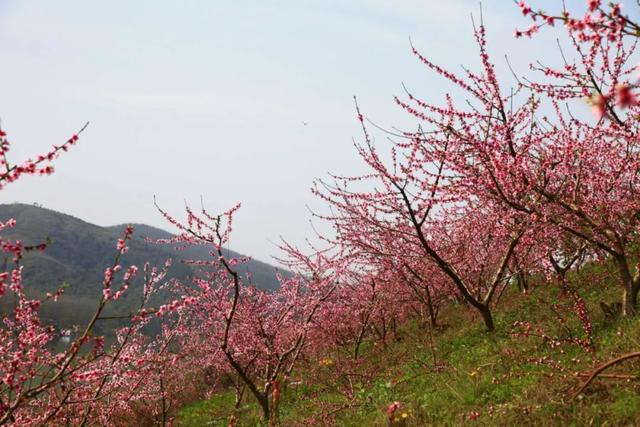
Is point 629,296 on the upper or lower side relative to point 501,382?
upper

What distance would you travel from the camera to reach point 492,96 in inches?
318

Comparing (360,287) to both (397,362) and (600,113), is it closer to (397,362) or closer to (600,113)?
(397,362)

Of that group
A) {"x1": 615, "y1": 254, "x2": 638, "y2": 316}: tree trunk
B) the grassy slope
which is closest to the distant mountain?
the grassy slope

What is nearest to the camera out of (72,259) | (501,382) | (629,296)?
(501,382)

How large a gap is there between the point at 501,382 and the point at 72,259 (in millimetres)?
108394

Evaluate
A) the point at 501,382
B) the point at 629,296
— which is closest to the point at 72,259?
the point at 501,382

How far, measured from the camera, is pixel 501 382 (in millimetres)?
7082

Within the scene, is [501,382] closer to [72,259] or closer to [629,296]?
[629,296]

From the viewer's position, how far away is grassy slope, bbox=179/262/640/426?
18.2 ft

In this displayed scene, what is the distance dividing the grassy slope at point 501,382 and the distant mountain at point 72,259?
52.7 m

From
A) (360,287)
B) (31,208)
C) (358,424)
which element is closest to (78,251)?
(31,208)

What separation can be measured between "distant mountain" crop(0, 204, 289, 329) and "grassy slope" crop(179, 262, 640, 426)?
5269 cm

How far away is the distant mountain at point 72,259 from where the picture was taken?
2827 inches

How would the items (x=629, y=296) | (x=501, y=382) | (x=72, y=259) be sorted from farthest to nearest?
(x=72, y=259), (x=629, y=296), (x=501, y=382)
